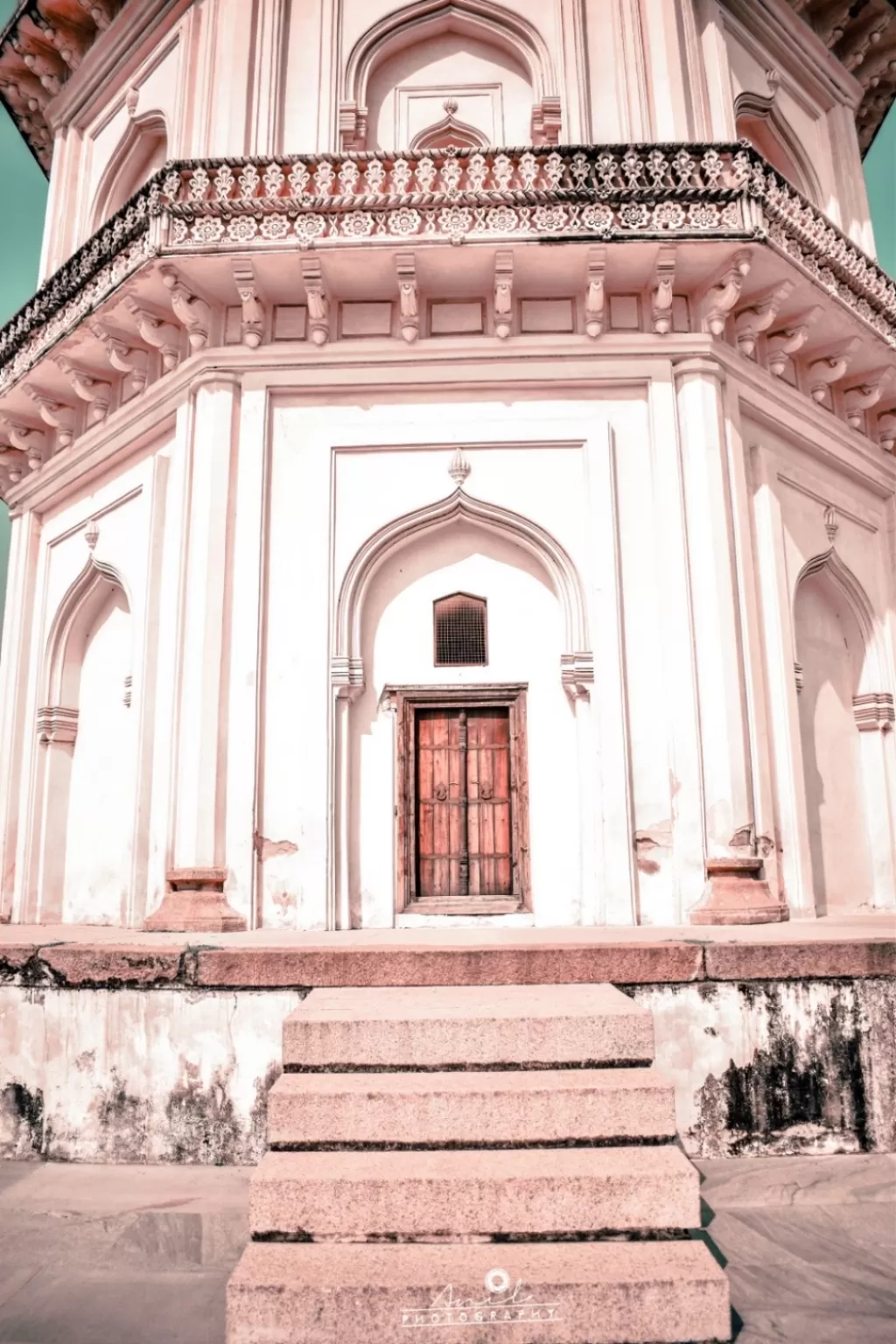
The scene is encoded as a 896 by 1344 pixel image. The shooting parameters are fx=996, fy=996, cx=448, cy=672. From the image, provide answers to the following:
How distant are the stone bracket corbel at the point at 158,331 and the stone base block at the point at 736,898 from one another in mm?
7175

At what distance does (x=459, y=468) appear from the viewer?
9.52 metres

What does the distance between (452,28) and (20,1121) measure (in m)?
11.6

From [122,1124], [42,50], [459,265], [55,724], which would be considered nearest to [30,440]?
[55,724]

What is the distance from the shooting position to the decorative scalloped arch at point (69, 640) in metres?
11.4

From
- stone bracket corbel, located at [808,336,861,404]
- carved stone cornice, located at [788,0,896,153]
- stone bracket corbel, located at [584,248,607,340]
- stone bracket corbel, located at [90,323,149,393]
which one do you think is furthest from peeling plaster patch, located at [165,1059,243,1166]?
carved stone cornice, located at [788,0,896,153]

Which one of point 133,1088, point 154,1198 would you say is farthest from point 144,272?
point 154,1198

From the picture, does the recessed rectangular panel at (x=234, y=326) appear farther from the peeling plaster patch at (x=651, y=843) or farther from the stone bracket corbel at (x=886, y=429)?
the stone bracket corbel at (x=886, y=429)

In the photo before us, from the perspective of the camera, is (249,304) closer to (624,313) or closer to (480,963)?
(624,313)

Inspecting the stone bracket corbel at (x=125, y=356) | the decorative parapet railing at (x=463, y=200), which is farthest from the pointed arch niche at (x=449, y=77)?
the stone bracket corbel at (x=125, y=356)

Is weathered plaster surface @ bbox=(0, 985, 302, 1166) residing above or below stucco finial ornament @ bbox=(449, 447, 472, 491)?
below

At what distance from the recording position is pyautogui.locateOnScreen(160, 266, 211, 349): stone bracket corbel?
9.38 m

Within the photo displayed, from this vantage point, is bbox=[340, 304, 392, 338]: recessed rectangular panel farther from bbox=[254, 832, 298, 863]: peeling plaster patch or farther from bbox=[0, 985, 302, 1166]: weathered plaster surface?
bbox=[0, 985, 302, 1166]: weathered plaster surface

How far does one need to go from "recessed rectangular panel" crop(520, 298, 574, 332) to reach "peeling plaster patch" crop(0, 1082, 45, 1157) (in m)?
7.79

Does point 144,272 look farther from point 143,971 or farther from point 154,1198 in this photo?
point 154,1198
